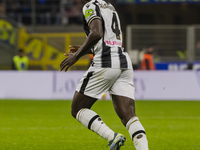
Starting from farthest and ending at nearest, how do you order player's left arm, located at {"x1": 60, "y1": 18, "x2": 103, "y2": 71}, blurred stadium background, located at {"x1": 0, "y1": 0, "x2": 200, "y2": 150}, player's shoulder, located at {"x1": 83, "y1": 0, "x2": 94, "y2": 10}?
1. blurred stadium background, located at {"x1": 0, "y1": 0, "x2": 200, "y2": 150}
2. player's shoulder, located at {"x1": 83, "y1": 0, "x2": 94, "y2": 10}
3. player's left arm, located at {"x1": 60, "y1": 18, "x2": 103, "y2": 71}

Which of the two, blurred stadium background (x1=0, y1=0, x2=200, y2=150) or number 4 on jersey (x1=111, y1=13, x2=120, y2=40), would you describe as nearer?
number 4 on jersey (x1=111, y1=13, x2=120, y2=40)

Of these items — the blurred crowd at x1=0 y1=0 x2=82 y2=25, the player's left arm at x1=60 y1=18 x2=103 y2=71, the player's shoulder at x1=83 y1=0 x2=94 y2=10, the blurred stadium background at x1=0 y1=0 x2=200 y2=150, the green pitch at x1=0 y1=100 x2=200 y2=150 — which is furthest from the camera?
the blurred crowd at x1=0 y1=0 x2=82 y2=25

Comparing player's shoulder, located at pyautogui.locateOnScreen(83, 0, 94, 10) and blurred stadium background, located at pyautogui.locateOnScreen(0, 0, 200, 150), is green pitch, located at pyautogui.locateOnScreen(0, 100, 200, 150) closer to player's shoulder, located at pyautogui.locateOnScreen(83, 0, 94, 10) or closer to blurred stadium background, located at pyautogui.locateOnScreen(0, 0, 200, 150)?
blurred stadium background, located at pyautogui.locateOnScreen(0, 0, 200, 150)

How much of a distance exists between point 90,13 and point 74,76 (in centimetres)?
1285

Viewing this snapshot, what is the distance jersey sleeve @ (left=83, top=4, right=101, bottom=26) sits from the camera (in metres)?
5.49

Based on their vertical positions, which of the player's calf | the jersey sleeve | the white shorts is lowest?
the player's calf

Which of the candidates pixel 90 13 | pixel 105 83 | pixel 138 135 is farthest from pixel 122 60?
pixel 138 135

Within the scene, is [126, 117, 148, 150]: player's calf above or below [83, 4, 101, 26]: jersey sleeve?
below

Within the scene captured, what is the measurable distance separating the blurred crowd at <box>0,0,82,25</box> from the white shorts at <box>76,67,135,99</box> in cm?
2117

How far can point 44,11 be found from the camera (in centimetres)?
2727

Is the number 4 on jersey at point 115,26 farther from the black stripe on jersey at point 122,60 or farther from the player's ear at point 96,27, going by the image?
the player's ear at point 96,27

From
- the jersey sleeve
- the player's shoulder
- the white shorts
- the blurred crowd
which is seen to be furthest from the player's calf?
the blurred crowd

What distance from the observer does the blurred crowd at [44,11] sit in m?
26.9

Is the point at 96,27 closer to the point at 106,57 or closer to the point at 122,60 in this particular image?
the point at 106,57
